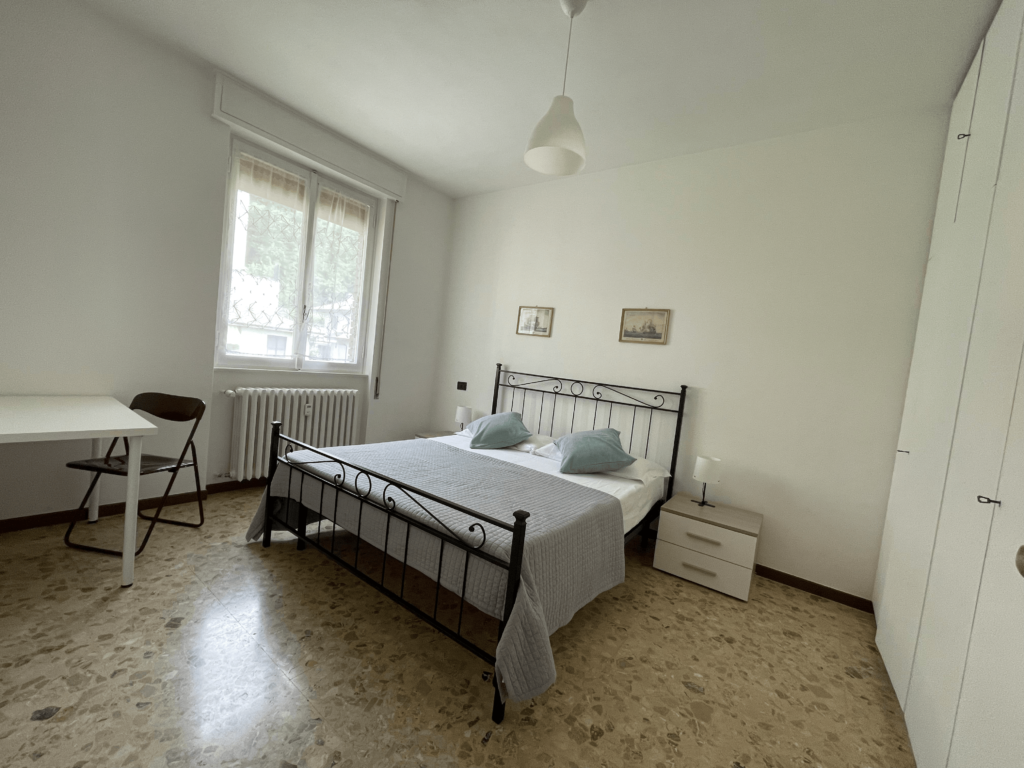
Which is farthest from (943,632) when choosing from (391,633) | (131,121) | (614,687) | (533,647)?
(131,121)

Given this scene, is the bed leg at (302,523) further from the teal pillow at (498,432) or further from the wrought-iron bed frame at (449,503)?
the teal pillow at (498,432)

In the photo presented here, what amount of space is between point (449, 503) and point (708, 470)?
188 cm

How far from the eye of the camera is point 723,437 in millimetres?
3016

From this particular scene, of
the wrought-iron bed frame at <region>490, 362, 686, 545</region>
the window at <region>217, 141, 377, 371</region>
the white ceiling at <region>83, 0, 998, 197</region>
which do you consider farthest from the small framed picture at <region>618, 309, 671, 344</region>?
the window at <region>217, 141, 377, 371</region>

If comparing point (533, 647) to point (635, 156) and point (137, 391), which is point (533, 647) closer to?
point (137, 391)

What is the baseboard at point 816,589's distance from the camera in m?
2.56

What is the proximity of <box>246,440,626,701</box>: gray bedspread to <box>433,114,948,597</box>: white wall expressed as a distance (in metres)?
1.29

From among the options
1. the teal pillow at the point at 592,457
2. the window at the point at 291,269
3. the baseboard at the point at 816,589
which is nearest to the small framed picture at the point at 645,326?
the teal pillow at the point at 592,457

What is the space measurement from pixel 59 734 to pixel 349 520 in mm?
1063

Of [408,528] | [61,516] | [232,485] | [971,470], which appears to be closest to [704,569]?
[971,470]

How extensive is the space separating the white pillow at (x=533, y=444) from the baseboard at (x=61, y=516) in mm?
2454

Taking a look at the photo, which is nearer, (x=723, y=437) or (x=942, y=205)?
(x=942, y=205)

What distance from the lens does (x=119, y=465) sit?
7.58 feet

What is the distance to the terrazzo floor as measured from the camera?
134cm
